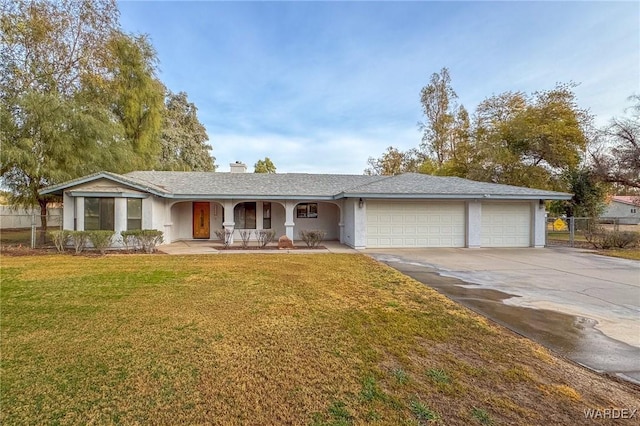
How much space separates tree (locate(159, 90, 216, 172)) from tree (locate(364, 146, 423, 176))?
19550 mm

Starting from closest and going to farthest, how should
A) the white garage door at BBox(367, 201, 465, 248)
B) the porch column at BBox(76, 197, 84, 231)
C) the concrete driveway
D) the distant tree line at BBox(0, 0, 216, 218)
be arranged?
the concrete driveway → the porch column at BBox(76, 197, 84, 231) → the distant tree line at BBox(0, 0, 216, 218) → the white garage door at BBox(367, 201, 465, 248)

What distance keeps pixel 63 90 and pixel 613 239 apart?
89.9 feet

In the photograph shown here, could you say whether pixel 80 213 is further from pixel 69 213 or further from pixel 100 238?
pixel 100 238

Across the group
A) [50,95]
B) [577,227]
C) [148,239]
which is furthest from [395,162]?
→ [50,95]

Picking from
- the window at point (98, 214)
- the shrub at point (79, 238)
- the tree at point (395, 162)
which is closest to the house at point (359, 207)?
the window at point (98, 214)

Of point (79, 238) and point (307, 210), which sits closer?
point (79, 238)

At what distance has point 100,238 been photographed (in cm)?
1169

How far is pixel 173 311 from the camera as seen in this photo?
519 cm

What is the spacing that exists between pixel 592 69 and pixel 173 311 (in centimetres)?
2056

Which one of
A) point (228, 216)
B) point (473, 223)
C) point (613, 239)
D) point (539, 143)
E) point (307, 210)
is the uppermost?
point (539, 143)

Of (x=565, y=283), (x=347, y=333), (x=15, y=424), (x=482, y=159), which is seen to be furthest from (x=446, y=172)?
(x=15, y=424)

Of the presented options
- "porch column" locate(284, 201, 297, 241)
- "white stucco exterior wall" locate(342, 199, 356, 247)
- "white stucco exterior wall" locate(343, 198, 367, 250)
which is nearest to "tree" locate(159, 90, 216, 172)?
"porch column" locate(284, 201, 297, 241)

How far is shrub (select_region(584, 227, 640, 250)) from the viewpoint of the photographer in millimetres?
13602

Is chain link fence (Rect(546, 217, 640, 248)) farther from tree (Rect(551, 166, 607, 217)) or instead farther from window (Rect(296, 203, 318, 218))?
window (Rect(296, 203, 318, 218))
